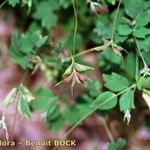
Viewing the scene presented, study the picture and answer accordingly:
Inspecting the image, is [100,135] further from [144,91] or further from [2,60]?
[144,91]

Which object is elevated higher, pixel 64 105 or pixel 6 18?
pixel 6 18

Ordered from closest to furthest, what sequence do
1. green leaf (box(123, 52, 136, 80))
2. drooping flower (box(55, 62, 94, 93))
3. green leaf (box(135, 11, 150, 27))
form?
1. drooping flower (box(55, 62, 94, 93))
2. green leaf (box(135, 11, 150, 27))
3. green leaf (box(123, 52, 136, 80))

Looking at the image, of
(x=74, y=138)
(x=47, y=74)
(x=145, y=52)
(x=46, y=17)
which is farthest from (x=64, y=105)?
(x=145, y=52)

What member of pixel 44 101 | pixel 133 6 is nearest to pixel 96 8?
pixel 133 6

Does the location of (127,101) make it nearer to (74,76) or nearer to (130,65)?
(74,76)

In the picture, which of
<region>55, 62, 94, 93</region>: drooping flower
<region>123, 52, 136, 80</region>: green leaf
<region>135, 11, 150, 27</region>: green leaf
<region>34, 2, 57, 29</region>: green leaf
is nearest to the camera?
<region>55, 62, 94, 93</region>: drooping flower

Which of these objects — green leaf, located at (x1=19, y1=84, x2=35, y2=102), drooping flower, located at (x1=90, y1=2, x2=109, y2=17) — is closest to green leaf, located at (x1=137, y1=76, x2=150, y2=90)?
drooping flower, located at (x1=90, y1=2, x2=109, y2=17)

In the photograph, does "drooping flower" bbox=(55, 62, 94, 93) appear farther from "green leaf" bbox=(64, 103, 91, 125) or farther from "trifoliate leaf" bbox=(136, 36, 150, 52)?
"green leaf" bbox=(64, 103, 91, 125)
